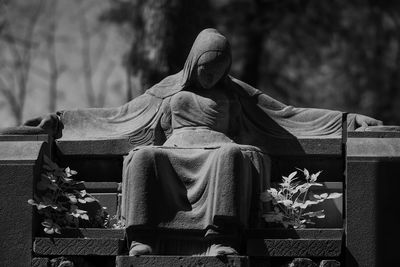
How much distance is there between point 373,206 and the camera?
49.5ft

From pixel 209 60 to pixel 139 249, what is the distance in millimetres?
2128

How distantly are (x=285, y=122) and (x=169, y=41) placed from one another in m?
5.85

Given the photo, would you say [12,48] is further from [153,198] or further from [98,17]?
[153,198]

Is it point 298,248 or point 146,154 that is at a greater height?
point 146,154

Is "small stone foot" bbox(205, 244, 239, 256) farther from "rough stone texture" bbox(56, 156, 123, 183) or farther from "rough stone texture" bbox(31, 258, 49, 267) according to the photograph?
"rough stone texture" bbox(56, 156, 123, 183)

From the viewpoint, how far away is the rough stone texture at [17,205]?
1524cm

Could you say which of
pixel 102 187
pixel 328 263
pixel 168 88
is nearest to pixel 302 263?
pixel 328 263

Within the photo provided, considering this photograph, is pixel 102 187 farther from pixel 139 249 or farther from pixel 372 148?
pixel 372 148

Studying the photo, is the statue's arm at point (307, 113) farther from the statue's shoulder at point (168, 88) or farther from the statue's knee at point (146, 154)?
the statue's knee at point (146, 154)

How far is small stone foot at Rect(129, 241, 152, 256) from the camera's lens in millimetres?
14758

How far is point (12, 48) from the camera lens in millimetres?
30078

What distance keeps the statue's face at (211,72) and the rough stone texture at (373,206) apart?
1.56 metres

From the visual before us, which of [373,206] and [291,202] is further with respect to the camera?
[291,202]

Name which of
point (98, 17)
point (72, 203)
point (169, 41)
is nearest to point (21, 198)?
point (72, 203)
